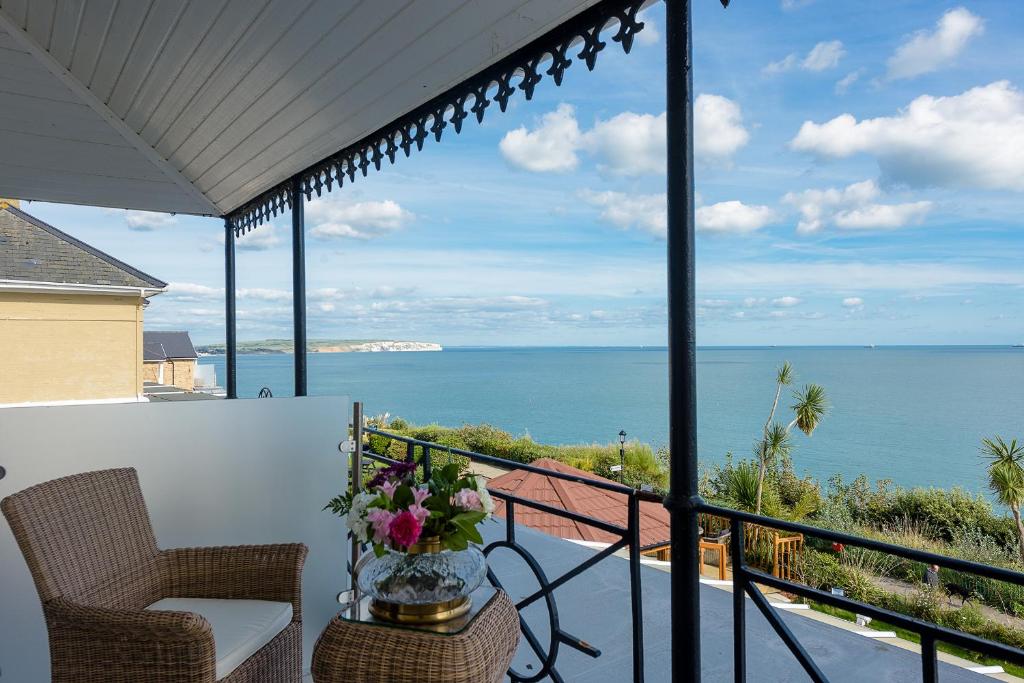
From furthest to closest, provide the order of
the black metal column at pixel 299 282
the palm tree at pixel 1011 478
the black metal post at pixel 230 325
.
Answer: the palm tree at pixel 1011 478 → the black metal post at pixel 230 325 → the black metal column at pixel 299 282

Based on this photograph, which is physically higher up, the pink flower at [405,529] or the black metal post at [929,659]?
the pink flower at [405,529]

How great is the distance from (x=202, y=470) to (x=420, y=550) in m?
1.34

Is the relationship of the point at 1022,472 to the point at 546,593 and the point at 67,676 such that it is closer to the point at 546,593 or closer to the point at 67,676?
the point at 546,593

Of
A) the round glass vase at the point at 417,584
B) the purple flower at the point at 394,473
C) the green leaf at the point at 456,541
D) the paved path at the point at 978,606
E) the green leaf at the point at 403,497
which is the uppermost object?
the purple flower at the point at 394,473

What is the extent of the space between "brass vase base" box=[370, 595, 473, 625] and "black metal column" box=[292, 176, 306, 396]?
2522 mm

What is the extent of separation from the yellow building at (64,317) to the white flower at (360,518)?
22.8ft

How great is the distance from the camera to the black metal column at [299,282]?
154 inches

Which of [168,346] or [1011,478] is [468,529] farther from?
[168,346]

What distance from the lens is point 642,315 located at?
47906 mm

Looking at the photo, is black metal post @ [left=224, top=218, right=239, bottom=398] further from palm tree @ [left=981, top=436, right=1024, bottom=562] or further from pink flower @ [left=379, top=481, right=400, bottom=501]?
palm tree @ [left=981, top=436, right=1024, bottom=562]

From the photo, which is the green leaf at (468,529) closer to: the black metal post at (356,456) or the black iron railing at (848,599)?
the black iron railing at (848,599)

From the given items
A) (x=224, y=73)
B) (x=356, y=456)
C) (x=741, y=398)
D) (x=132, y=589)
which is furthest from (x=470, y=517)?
(x=741, y=398)

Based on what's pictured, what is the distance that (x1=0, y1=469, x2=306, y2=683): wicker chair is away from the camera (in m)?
1.61

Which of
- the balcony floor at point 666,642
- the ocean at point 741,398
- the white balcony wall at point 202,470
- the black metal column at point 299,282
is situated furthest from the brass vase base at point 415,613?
the ocean at point 741,398
